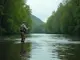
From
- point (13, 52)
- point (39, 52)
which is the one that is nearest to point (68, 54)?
point (39, 52)

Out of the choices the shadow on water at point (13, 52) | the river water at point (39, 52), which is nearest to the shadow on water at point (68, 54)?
the river water at point (39, 52)

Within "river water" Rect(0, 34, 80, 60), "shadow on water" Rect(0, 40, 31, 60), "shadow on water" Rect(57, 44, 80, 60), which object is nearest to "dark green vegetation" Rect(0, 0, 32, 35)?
"river water" Rect(0, 34, 80, 60)

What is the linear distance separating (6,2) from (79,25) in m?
18.5

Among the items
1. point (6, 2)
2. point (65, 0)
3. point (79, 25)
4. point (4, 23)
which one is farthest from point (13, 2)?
point (65, 0)

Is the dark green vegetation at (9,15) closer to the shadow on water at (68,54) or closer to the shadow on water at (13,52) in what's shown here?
the shadow on water at (13,52)

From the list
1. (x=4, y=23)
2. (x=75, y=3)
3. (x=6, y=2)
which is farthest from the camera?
(x=75, y=3)

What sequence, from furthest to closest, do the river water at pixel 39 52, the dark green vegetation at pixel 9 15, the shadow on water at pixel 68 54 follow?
the dark green vegetation at pixel 9 15 → the river water at pixel 39 52 → the shadow on water at pixel 68 54

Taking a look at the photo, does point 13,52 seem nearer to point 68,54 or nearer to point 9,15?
point 68,54

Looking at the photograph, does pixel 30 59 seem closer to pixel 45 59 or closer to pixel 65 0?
pixel 45 59

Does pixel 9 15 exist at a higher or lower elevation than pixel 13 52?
higher

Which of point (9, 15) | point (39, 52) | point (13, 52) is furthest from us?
point (9, 15)

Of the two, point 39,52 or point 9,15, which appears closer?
point 39,52

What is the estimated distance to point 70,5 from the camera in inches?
3142

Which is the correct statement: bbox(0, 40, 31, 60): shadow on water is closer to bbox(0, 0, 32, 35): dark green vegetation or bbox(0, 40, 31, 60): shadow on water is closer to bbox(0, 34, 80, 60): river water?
bbox(0, 34, 80, 60): river water
